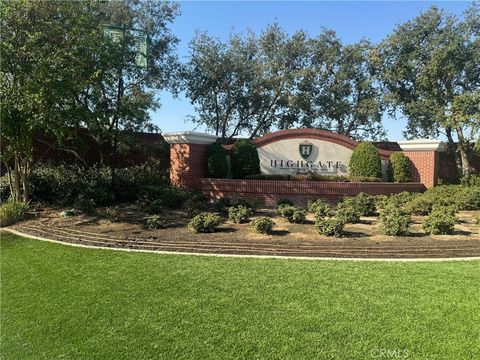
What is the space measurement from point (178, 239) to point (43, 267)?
2.39 metres

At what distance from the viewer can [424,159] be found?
15.3m

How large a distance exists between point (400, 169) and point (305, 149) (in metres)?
3.60

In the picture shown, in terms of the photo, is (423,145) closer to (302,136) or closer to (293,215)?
(302,136)

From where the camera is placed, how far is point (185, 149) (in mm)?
14125

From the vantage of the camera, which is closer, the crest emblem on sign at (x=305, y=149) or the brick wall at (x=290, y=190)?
the brick wall at (x=290, y=190)

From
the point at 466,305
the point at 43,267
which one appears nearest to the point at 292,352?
the point at 466,305

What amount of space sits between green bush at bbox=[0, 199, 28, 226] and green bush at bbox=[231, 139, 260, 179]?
6.77m

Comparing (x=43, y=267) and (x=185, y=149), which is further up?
(x=185, y=149)

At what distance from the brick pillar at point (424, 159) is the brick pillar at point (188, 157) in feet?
25.3

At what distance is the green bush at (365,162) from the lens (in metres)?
14.5

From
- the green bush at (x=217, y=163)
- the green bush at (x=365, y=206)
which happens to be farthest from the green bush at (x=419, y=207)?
the green bush at (x=217, y=163)

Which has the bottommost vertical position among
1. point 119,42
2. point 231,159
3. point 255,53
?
point 231,159

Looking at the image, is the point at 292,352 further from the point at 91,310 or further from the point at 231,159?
the point at 231,159

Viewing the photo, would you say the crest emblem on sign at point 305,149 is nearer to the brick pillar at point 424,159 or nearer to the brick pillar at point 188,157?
the brick pillar at point 188,157
